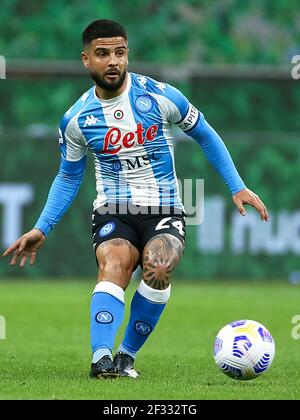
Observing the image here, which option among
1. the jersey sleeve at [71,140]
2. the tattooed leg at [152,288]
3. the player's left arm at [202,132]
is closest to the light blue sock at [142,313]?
the tattooed leg at [152,288]

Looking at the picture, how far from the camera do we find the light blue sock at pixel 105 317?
724cm

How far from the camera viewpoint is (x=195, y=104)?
20.8m

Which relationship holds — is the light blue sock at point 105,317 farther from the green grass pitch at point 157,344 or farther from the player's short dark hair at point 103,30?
the player's short dark hair at point 103,30

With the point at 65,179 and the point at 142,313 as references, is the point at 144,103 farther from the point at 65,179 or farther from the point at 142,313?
the point at 142,313

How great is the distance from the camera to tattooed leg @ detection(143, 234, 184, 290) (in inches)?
289

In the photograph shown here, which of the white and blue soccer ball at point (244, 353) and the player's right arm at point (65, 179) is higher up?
the player's right arm at point (65, 179)

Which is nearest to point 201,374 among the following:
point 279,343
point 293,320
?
point 279,343

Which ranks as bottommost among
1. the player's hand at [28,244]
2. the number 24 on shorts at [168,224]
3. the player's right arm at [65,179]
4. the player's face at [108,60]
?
the player's hand at [28,244]

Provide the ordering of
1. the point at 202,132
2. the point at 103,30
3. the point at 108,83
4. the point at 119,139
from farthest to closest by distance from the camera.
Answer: the point at 202,132
the point at 119,139
the point at 108,83
the point at 103,30

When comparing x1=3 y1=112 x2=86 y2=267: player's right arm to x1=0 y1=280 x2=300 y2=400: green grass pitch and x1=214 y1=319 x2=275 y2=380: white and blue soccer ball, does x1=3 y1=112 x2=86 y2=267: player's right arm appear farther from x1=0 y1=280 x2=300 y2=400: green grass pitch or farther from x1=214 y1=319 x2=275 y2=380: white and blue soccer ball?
x1=214 y1=319 x2=275 y2=380: white and blue soccer ball

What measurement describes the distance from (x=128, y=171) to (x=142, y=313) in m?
0.94

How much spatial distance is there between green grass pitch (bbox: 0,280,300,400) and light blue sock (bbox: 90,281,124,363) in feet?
0.72

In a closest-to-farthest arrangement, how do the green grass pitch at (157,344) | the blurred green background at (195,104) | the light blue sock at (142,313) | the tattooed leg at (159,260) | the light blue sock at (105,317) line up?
the green grass pitch at (157,344)
the light blue sock at (105,317)
the tattooed leg at (159,260)
the light blue sock at (142,313)
the blurred green background at (195,104)

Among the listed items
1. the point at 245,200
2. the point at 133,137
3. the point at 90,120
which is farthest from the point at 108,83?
the point at 245,200
